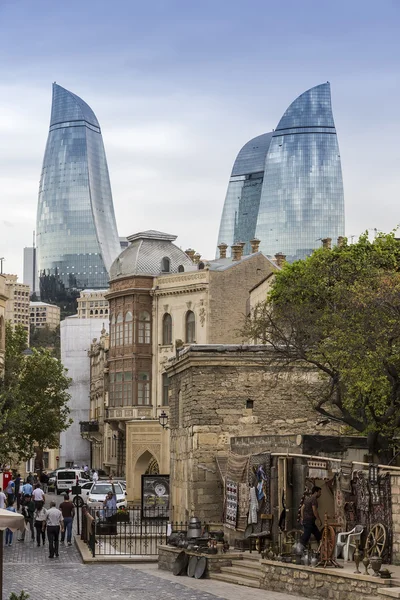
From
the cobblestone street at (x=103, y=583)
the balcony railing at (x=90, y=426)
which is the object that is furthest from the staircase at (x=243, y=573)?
the balcony railing at (x=90, y=426)

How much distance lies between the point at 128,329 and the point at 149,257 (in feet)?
15.2

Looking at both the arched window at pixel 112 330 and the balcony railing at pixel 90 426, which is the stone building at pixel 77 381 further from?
the arched window at pixel 112 330

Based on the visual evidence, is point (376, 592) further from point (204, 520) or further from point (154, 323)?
point (154, 323)

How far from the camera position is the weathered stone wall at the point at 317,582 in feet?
64.5

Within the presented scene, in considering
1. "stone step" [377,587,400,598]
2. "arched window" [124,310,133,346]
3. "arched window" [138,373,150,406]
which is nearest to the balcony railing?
"arched window" [124,310,133,346]

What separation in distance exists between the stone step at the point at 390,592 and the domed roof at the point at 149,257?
5504cm

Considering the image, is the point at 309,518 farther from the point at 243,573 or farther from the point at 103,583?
the point at 103,583

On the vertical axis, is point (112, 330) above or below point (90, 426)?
above

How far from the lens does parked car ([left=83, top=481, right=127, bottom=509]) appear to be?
45744mm

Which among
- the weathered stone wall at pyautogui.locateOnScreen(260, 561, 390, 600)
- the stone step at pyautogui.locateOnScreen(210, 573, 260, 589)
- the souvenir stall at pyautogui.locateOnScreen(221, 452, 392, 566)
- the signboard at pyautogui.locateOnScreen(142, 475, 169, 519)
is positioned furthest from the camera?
the signboard at pyautogui.locateOnScreen(142, 475, 169, 519)

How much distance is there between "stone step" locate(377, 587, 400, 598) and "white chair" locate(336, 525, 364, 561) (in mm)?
3149

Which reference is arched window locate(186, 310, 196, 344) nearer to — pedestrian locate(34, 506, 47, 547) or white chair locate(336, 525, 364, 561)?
pedestrian locate(34, 506, 47, 547)

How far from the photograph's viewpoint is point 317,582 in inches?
839

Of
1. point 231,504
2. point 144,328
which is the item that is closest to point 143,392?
point 144,328
